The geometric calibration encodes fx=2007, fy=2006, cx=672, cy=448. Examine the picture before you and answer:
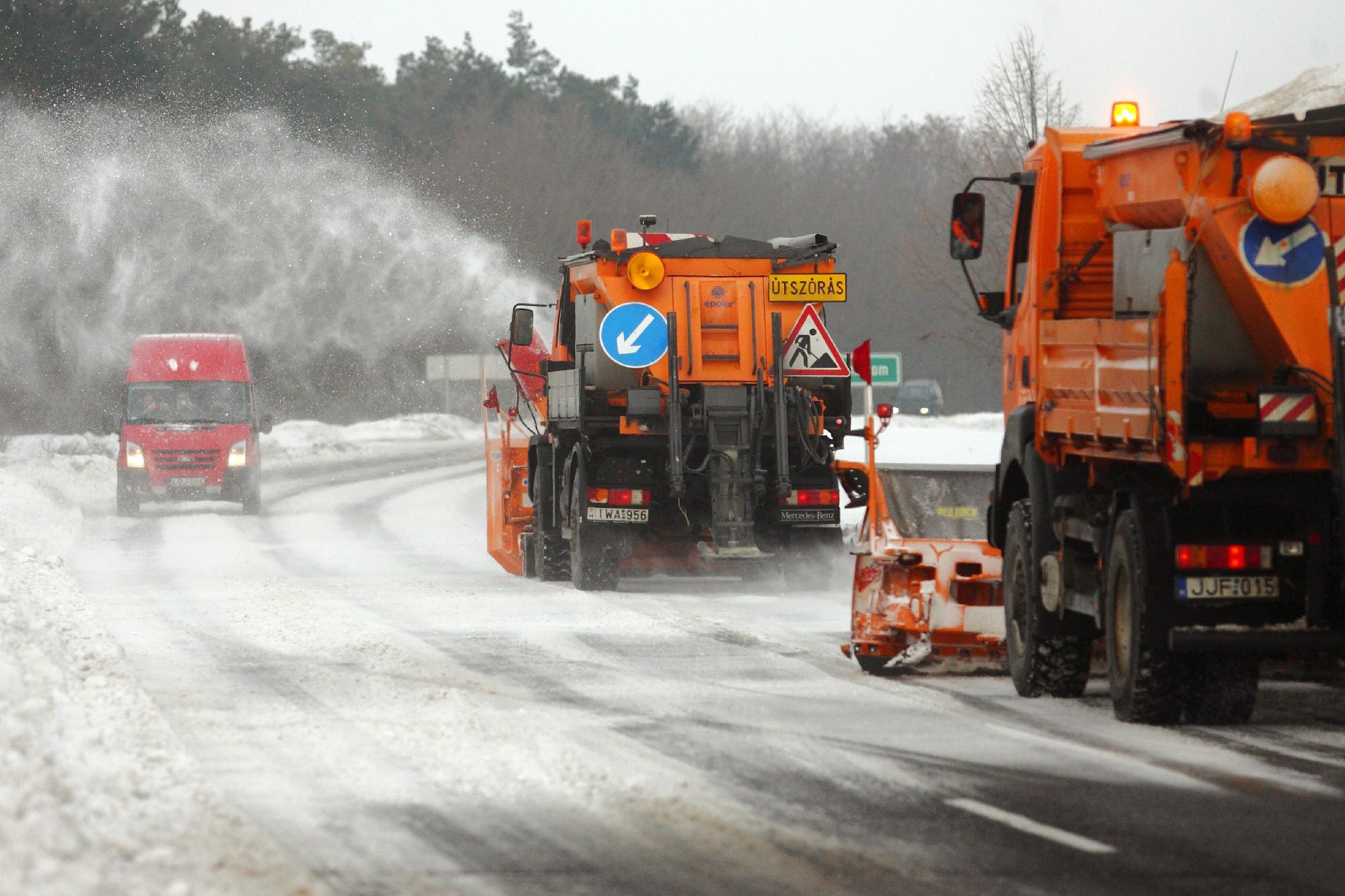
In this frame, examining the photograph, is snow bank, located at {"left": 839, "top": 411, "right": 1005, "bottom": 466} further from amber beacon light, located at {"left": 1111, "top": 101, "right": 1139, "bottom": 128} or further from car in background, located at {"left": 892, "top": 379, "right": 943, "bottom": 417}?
car in background, located at {"left": 892, "top": 379, "right": 943, "bottom": 417}

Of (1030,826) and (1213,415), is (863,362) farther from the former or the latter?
(1030,826)

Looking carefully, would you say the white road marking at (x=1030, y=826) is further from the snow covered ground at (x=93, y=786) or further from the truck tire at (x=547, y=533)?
the truck tire at (x=547, y=533)

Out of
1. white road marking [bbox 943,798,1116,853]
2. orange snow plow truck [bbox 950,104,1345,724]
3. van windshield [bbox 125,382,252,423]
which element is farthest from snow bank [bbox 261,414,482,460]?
white road marking [bbox 943,798,1116,853]

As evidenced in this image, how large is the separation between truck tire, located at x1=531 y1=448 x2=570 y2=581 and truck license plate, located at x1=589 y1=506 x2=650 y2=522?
1.23 meters

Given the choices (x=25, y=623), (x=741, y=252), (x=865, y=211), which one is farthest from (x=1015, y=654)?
(x=865, y=211)

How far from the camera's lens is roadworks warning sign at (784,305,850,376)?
16984mm

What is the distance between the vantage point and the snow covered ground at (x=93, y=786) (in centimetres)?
583

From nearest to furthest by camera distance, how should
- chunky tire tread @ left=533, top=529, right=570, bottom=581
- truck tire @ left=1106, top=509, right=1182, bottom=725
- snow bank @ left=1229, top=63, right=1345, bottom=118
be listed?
truck tire @ left=1106, top=509, right=1182, bottom=725 < snow bank @ left=1229, top=63, right=1345, bottom=118 < chunky tire tread @ left=533, top=529, right=570, bottom=581

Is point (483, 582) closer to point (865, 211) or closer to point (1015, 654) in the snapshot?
point (1015, 654)

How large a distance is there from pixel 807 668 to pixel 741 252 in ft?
21.1

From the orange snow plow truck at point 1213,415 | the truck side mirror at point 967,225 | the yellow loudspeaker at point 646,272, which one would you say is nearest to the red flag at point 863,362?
the truck side mirror at point 967,225

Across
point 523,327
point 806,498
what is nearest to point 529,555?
point 523,327

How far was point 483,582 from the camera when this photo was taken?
18016 mm

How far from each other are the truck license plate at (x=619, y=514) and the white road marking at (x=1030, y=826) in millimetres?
9665
